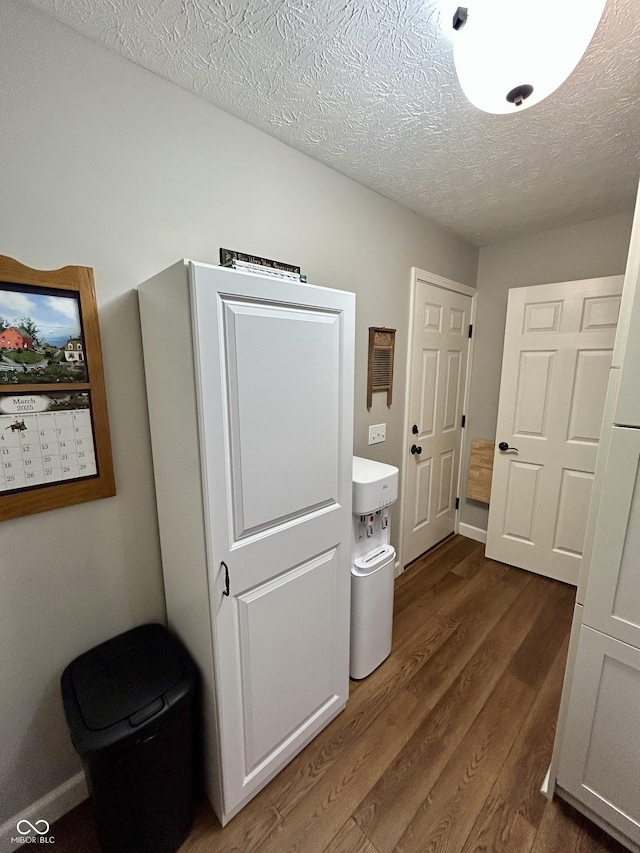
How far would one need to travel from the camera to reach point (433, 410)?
Result: 2.62 m

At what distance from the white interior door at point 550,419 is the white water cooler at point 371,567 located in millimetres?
1393

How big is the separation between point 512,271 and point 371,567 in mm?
2444

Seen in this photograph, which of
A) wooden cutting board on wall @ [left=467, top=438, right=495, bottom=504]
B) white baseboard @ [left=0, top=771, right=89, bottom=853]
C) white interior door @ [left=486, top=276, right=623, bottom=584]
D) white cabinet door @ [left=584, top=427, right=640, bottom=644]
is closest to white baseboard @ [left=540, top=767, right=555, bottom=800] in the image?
white cabinet door @ [left=584, top=427, right=640, bottom=644]

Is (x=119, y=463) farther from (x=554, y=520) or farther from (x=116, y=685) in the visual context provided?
(x=554, y=520)

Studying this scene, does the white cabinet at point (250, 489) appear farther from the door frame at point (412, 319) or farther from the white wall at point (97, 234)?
the door frame at point (412, 319)

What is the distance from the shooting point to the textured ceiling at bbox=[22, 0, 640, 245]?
0.92 m

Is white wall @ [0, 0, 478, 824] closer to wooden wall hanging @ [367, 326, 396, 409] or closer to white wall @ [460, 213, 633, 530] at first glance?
wooden wall hanging @ [367, 326, 396, 409]

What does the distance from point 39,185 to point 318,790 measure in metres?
2.20

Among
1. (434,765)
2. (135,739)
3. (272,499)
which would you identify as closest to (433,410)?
(272,499)

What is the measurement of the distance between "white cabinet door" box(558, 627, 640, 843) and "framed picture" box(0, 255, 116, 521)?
66.4 inches

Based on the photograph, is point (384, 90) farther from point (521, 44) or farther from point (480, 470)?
point (480, 470)

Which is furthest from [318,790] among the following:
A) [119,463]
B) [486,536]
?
[486,536]

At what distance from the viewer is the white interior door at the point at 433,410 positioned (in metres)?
2.40

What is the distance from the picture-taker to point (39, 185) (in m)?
0.97
